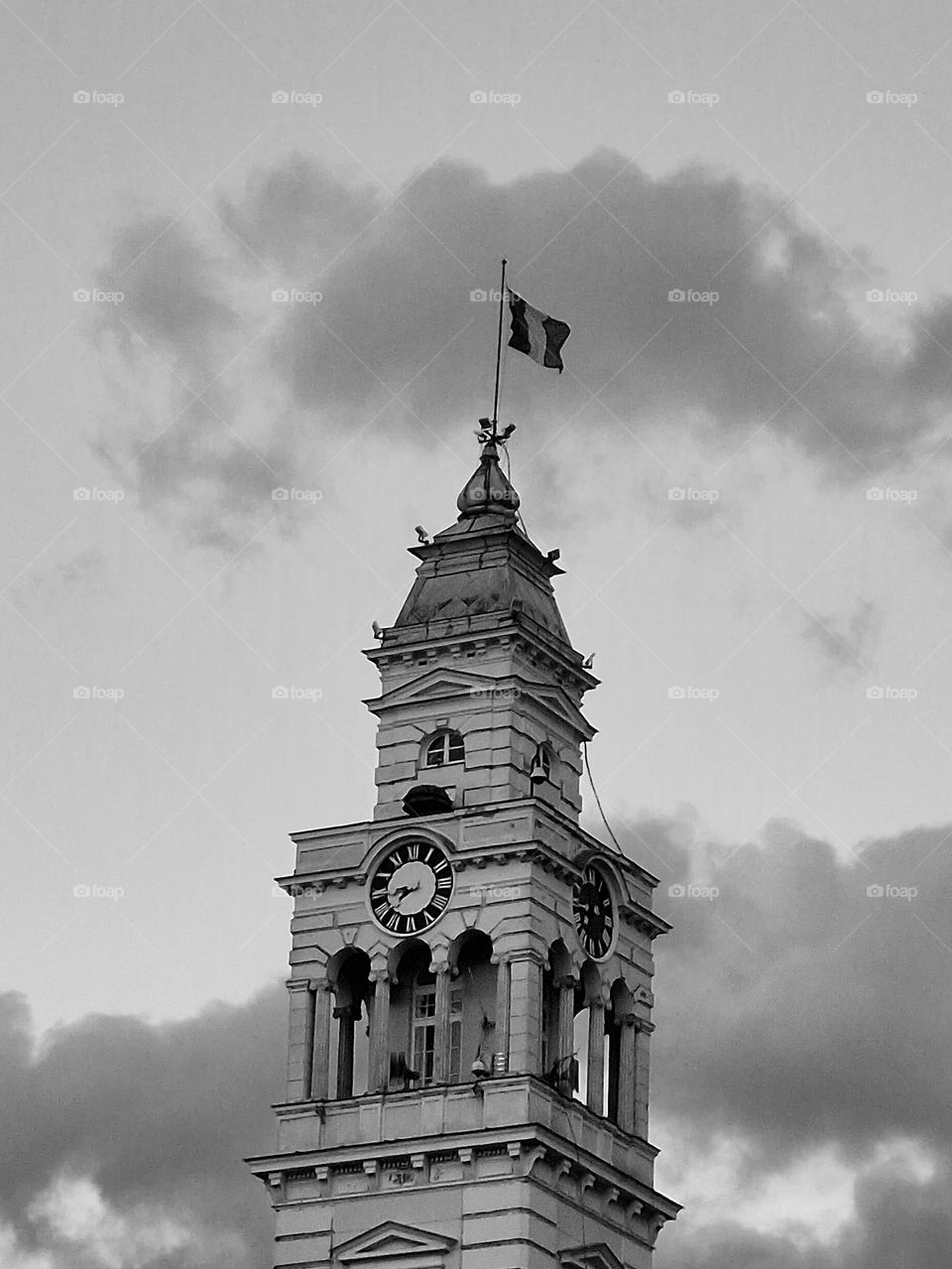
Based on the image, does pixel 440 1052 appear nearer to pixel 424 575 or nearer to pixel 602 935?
pixel 602 935

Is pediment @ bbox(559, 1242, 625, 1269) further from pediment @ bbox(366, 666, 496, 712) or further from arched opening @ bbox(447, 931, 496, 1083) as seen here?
pediment @ bbox(366, 666, 496, 712)

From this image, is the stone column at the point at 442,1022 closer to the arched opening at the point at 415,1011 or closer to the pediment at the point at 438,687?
the arched opening at the point at 415,1011

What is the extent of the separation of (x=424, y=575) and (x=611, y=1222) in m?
21.8

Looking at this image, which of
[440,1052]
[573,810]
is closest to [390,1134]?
[440,1052]

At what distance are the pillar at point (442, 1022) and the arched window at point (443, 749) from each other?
23.8 ft

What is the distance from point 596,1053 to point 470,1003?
413 centimetres

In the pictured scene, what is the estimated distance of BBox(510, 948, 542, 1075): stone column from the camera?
4313 inches

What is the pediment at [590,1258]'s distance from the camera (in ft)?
356

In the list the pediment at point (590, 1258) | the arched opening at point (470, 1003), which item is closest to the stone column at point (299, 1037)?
the arched opening at point (470, 1003)

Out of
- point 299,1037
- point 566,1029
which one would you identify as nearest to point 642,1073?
point 566,1029

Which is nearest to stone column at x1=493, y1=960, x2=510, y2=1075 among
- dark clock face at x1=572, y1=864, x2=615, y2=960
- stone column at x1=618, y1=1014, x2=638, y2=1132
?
dark clock face at x1=572, y1=864, x2=615, y2=960

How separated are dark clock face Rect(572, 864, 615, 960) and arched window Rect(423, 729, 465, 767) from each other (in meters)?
5.45

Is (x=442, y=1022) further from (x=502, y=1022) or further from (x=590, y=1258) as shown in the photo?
(x=590, y=1258)

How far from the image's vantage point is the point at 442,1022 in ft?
365
